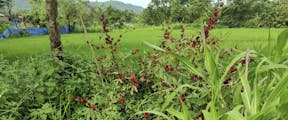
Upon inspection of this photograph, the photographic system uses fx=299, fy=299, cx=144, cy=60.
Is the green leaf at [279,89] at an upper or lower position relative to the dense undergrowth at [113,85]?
upper

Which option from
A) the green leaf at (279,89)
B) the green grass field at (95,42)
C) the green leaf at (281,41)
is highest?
the green leaf at (281,41)

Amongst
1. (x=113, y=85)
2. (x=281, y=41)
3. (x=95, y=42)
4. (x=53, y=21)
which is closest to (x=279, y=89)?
(x=281, y=41)

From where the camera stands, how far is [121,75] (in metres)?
2.22

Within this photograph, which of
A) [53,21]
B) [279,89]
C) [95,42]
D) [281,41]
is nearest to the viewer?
[279,89]

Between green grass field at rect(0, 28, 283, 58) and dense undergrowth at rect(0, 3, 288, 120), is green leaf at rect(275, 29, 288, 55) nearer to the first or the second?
green grass field at rect(0, 28, 283, 58)

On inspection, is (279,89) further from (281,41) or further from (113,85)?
(113,85)

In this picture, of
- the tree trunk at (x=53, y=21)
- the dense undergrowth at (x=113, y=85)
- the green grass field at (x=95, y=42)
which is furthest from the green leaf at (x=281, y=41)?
the tree trunk at (x=53, y=21)

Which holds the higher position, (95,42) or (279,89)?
(279,89)

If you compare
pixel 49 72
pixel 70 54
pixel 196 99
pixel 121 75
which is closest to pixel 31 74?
pixel 49 72

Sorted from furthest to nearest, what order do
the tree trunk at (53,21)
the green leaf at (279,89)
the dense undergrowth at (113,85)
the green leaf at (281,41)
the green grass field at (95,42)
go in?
the tree trunk at (53,21) < the green grass field at (95,42) < the dense undergrowth at (113,85) < the green leaf at (281,41) < the green leaf at (279,89)

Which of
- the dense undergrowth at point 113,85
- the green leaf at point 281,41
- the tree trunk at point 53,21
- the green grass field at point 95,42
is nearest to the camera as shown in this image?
the green leaf at point 281,41

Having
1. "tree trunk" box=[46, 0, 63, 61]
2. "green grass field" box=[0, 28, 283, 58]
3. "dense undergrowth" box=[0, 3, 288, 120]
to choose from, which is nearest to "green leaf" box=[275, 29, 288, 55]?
"green grass field" box=[0, 28, 283, 58]

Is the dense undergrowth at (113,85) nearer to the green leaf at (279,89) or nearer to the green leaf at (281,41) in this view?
the green leaf at (281,41)

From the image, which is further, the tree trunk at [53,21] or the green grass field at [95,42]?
the tree trunk at [53,21]
